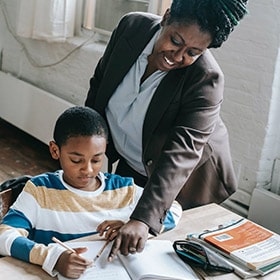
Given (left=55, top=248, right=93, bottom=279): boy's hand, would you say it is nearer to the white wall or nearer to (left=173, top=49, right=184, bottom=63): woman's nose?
(left=173, top=49, right=184, bottom=63): woman's nose

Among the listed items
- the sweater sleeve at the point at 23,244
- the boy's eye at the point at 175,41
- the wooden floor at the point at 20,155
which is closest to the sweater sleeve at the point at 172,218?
the sweater sleeve at the point at 23,244

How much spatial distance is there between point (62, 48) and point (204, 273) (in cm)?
251

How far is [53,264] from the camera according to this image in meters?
1.18

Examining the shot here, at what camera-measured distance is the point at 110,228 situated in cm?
133

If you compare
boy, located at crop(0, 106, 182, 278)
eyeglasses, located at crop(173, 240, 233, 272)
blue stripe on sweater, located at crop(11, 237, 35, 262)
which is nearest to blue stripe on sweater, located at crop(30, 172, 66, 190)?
boy, located at crop(0, 106, 182, 278)

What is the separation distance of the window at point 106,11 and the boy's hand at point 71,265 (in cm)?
207

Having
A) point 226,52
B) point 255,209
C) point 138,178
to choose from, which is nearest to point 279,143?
point 255,209

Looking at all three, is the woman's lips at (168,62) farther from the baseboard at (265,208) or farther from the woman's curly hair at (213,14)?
the baseboard at (265,208)

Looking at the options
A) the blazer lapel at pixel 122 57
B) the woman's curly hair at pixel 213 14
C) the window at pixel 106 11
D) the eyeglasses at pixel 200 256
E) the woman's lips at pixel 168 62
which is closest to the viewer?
the eyeglasses at pixel 200 256

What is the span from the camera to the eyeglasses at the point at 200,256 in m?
1.27

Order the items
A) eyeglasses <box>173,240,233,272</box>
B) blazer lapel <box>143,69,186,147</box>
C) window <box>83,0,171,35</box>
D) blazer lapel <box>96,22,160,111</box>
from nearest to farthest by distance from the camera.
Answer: eyeglasses <box>173,240,233,272</box> → blazer lapel <box>143,69,186,147</box> → blazer lapel <box>96,22,160,111</box> → window <box>83,0,171,35</box>

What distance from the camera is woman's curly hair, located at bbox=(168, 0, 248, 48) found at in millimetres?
1392

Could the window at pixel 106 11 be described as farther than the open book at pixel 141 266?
Yes

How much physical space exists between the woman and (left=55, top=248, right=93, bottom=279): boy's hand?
0.09 m
